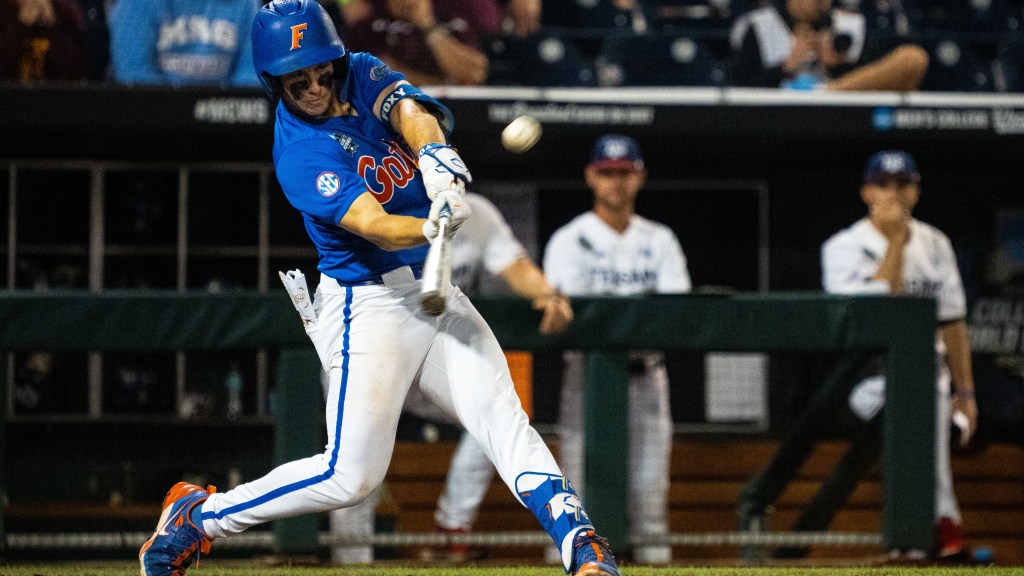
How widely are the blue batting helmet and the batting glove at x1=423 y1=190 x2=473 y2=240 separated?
0.51 metres

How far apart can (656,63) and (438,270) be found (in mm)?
4101

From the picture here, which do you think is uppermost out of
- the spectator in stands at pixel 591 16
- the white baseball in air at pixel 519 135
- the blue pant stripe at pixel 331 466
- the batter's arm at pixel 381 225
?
the spectator in stands at pixel 591 16

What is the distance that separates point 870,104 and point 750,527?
7.13 feet

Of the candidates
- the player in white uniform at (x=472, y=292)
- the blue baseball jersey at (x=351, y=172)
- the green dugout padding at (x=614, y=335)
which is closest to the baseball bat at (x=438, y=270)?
the blue baseball jersey at (x=351, y=172)

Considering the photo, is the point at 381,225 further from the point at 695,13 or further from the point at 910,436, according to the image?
the point at 695,13

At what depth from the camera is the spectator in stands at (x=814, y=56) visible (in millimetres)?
6312

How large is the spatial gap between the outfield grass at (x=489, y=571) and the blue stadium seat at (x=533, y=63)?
2.87 meters

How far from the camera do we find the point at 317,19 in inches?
122

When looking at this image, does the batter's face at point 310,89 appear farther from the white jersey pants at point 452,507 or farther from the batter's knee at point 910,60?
the batter's knee at point 910,60

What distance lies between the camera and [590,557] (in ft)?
9.40

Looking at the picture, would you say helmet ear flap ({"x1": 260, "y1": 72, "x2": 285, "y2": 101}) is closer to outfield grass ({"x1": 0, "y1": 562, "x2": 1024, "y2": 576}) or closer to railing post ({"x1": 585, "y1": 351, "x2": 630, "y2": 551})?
outfield grass ({"x1": 0, "y1": 562, "x2": 1024, "y2": 576})

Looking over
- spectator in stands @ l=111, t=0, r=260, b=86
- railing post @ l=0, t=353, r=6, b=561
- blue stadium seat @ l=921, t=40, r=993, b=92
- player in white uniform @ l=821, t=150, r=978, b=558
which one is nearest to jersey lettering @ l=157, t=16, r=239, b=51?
spectator in stands @ l=111, t=0, r=260, b=86

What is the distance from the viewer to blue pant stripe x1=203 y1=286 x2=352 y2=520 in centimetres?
314

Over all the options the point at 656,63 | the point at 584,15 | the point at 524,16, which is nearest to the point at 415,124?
the point at 656,63
